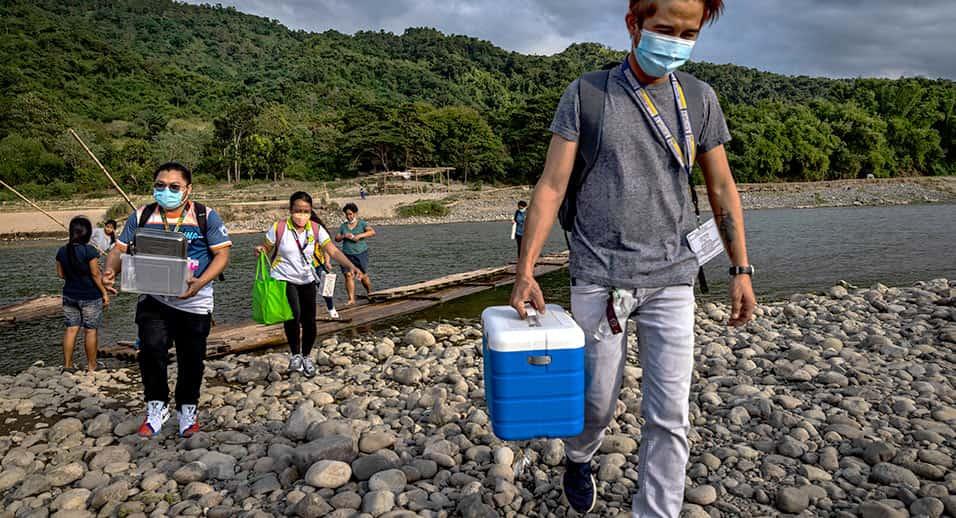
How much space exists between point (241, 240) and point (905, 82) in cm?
8845

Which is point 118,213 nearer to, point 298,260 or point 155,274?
point 298,260

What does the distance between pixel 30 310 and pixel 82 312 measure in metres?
5.74

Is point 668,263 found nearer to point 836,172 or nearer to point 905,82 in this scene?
point 836,172

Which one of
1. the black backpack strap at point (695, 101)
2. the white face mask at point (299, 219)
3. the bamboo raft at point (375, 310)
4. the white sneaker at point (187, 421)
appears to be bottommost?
the bamboo raft at point (375, 310)

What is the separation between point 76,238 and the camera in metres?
6.30

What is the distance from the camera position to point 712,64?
5650 inches

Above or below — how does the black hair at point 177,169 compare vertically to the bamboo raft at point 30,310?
above

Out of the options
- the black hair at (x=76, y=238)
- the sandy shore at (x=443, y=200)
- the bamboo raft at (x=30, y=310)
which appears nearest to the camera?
the black hair at (x=76, y=238)

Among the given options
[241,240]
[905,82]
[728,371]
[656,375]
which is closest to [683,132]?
[656,375]

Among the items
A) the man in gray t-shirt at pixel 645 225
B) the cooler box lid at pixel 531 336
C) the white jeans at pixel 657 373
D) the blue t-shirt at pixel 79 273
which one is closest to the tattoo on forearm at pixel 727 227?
the man in gray t-shirt at pixel 645 225

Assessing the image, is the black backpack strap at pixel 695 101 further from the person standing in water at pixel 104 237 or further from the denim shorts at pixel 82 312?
the person standing in water at pixel 104 237

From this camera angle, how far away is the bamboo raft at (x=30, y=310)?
1052cm

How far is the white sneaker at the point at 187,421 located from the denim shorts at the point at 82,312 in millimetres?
3511

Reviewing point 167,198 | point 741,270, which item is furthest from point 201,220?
point 741,270
